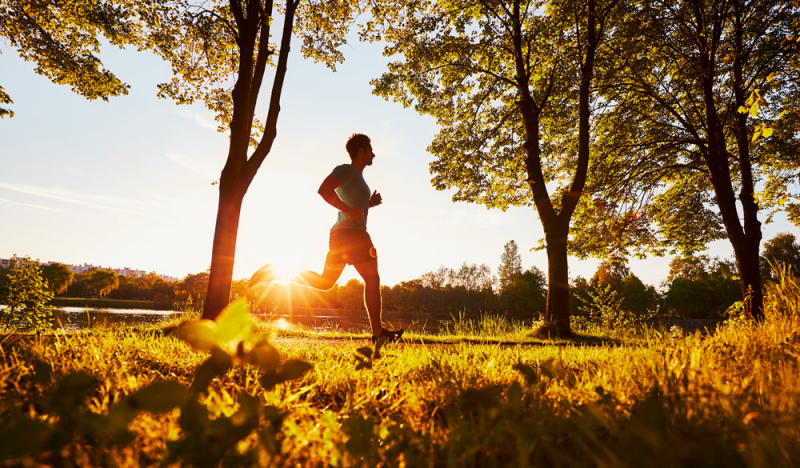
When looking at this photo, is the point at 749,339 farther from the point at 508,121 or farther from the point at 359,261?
the point at 508,121

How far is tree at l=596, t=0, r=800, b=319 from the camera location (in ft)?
32.9

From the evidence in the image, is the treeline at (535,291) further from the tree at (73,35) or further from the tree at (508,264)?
the tree at (73,35)

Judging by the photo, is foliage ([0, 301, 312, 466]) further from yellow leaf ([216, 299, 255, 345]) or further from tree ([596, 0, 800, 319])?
tree ([596, 0, 800, 319])

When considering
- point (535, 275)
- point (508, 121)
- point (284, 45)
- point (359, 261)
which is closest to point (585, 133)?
point (508, 121)

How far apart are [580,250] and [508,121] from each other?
5.32 metres

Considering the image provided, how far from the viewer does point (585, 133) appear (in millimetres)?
9812

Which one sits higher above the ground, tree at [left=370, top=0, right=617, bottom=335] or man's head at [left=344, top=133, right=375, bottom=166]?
tree at [left=370, top=0, right=617, bottom=335]

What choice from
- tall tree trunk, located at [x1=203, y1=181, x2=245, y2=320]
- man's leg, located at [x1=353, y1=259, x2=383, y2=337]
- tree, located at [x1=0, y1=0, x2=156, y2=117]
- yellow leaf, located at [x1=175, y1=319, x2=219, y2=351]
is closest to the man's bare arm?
man's leg, located at [x1=353, y1=259, x2=383, y2=337]

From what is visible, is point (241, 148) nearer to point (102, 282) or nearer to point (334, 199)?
point (334, 199)

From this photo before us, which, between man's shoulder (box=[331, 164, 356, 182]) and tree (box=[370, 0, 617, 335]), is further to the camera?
tree (box=[370, 0, 617, 335])

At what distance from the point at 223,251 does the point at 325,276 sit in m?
2.16

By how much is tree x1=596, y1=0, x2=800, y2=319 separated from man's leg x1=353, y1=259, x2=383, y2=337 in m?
8.63

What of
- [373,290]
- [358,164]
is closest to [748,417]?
[373,290]

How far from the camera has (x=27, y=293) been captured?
8.07m
